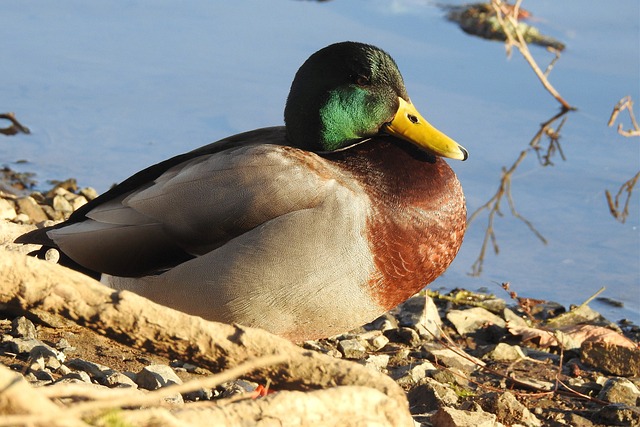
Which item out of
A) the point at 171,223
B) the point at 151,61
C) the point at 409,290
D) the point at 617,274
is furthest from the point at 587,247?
the point at 151,61

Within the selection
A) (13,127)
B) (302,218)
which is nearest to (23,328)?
(302,218)

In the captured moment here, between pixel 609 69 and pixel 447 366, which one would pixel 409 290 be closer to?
pixel 447 366

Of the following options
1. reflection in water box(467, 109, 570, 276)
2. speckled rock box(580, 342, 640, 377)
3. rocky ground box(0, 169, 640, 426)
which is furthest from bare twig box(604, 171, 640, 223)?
speckled rock box(580, 342, 640, 377)

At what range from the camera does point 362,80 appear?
4664 mm

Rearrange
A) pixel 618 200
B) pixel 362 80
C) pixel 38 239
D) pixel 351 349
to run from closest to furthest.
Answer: pixel 362 80, pixel 38 239, pixel 351 349, pixel 618 200

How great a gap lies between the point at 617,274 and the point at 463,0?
17.7ft

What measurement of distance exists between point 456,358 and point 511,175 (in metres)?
2.83

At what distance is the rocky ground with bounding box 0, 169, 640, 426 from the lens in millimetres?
4324

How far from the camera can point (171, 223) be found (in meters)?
4.54

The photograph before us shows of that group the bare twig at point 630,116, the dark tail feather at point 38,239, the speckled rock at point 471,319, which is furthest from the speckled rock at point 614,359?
the bare twig at point 630,116

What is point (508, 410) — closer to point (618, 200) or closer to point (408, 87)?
point (618, 200)

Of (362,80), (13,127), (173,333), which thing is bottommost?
(13,127)

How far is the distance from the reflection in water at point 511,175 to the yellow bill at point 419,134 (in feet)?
7.11

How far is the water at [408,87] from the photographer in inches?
281
